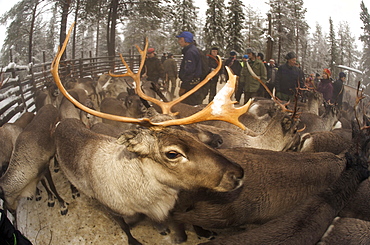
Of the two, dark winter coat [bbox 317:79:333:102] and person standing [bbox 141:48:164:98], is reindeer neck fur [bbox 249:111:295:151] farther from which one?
person standing [bbox 141:48:164:98]

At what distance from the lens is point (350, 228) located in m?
2.50

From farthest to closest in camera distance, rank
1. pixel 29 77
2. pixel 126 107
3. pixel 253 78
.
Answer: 1. pixel 126 107
2. pixel 253 78
3. pixel 29 77

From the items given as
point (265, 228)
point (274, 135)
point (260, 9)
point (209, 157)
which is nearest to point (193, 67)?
point (260, 9)

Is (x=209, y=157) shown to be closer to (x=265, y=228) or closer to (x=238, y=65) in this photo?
(x=265, y=228)

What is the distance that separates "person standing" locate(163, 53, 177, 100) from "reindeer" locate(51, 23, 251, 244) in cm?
Result: 128

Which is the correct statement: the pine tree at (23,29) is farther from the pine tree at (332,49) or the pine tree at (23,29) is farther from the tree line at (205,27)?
the pine tree at (332,49)

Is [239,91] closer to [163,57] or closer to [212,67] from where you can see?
[212,67]

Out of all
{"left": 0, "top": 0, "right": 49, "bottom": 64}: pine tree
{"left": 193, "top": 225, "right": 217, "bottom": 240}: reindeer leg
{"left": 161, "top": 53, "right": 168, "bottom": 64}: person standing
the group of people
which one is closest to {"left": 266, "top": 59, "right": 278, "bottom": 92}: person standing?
the group of people

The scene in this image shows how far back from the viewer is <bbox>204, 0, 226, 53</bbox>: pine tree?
357 centimetres

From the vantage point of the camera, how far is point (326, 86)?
3738 mm

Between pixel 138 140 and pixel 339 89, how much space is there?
2.64m

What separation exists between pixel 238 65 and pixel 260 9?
0.78m

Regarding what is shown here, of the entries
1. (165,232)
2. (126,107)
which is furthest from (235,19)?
(126,107)

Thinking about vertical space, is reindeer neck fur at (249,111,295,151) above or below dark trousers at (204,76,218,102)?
below
